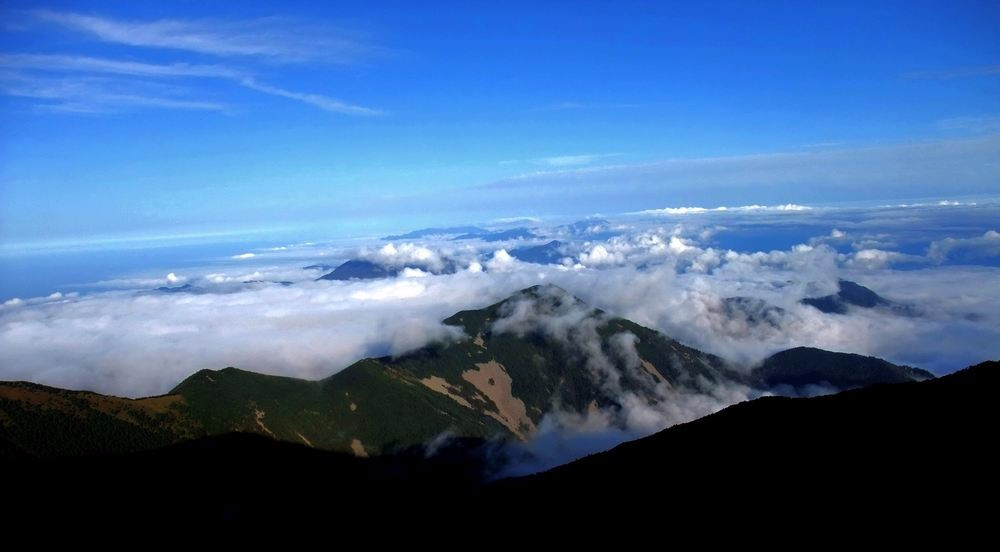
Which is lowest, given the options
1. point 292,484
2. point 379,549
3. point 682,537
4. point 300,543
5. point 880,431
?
point 292,484

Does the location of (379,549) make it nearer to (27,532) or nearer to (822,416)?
(822,416)

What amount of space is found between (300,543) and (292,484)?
61425 mm

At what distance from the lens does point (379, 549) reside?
8756 cm

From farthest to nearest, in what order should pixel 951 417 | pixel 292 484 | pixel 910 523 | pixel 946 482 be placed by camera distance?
pixel 292 484, pixel 951 417, pixel 946 482, pixel 910 523

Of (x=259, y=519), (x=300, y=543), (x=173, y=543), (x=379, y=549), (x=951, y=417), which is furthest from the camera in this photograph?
(x=259, y=519)

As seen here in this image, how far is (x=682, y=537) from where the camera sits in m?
48.4

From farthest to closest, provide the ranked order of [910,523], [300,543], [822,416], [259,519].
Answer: [259,519] → [300,543] → [822,416] → [910,523]

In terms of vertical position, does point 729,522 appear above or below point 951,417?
below

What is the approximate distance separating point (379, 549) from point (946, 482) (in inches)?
2909

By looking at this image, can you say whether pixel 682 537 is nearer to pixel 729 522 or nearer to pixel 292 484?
pixel 729 522

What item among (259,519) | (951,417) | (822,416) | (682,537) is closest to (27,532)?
(259,519)

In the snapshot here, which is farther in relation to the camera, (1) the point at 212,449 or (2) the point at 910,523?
(1) the point at 212,449

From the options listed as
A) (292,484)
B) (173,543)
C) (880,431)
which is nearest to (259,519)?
(173,543)

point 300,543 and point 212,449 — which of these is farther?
point 212,449
